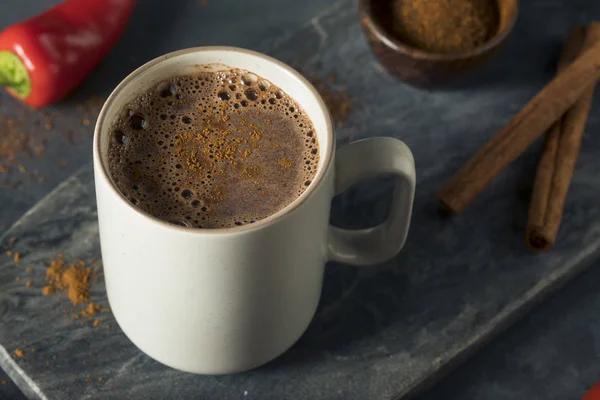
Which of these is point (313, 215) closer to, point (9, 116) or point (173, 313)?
point (173, 313)

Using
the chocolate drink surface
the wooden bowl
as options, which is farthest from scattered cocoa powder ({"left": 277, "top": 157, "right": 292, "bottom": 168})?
the wooden bowl

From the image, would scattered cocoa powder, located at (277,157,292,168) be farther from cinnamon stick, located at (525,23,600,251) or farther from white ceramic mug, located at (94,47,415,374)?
cinnamon stick, located at (525,23,600,251)

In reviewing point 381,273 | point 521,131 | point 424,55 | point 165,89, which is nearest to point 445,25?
point 424,55

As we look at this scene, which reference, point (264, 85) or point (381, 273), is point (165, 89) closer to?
point (264, 85)

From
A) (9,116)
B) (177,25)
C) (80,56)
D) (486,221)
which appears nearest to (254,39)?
(177,25)

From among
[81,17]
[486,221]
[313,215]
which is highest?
[313,215]

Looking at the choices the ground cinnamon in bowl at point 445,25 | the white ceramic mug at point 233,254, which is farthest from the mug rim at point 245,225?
the ground cinnamon in bowl at point 445,25
